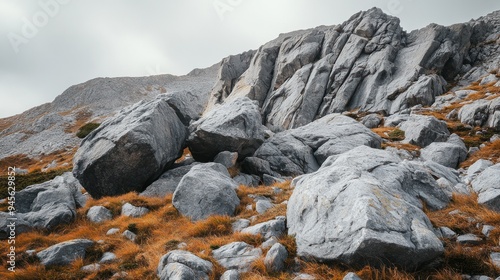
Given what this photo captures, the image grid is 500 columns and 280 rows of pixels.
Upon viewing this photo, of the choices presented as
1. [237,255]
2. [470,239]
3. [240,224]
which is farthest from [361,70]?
[237,255]

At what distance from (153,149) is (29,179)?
55.2 ft

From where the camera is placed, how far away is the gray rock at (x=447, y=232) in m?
8.17

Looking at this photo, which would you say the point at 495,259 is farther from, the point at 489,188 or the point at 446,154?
the point at 446,154

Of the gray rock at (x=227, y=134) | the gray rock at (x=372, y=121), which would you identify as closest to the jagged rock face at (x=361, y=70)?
the gray rock at (x=372, y=121)

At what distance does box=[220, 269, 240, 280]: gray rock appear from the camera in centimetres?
751

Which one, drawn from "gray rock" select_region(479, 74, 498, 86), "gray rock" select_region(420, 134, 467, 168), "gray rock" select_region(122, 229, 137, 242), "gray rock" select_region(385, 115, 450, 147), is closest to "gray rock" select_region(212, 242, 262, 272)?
"gray rock" select_region(122, 229, 137, 242)

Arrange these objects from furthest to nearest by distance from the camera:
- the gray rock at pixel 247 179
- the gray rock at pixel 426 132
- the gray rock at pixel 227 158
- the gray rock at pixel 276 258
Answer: the gray rock at pixel 426 132 < the gray rock at pixel 227 158 < the gray rock at pixel 247 179 < the gray rock at pixel 276 258

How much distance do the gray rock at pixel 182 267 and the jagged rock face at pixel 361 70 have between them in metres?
41.6

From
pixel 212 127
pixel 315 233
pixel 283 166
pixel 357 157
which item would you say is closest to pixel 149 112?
pixel 212 127

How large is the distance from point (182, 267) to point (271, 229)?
324cm

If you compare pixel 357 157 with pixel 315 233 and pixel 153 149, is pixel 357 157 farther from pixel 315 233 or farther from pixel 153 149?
pixel 153 149

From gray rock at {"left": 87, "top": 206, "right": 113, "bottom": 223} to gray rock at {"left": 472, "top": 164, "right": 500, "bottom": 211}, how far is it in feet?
51.2

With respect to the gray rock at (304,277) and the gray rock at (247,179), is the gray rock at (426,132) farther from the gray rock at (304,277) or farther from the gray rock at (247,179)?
the gray rock at (304,277)

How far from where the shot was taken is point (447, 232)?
8.30 m
